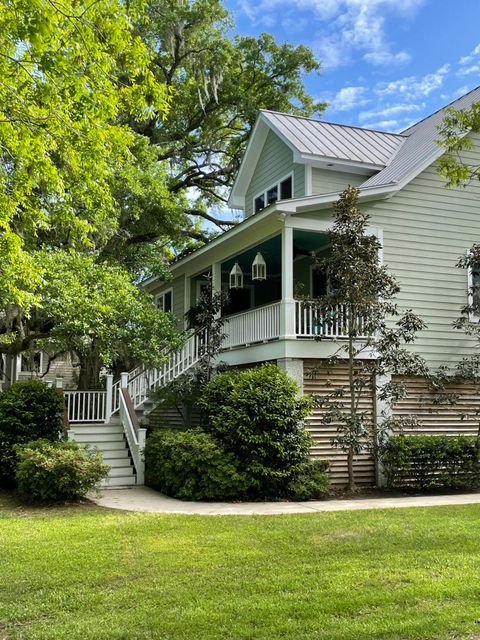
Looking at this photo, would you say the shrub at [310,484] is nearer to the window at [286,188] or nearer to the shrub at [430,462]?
the shrub at [430,462]

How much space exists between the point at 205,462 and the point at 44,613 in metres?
5.83

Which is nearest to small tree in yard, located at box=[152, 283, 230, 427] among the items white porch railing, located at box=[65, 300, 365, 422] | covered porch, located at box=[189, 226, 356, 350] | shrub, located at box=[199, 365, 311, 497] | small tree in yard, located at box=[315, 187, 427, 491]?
white porch railing, located at box=[65, 300, 365, 422]

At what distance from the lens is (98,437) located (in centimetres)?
1345

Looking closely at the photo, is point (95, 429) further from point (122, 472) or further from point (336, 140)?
point (336, 140)

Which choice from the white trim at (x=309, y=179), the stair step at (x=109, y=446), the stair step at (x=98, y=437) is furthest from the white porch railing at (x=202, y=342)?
the white trim at (x=309, y=179)

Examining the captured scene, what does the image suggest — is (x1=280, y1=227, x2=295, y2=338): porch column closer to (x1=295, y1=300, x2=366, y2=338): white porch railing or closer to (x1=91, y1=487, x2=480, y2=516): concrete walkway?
(x1=295, y1=300, x2=366, y2=338): white porch railing

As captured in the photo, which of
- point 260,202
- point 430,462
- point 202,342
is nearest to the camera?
point 430,462

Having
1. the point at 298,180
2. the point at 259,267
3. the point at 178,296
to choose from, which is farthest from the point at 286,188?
the point at 178,296

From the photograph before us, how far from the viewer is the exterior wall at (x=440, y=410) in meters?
12.5

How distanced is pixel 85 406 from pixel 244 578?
11657 millimetres

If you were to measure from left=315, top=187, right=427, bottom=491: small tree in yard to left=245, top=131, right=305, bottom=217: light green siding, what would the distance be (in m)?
3.93

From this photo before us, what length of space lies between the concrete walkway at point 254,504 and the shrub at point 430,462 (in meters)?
0.54

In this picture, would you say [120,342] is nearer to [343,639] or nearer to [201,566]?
[201,566]

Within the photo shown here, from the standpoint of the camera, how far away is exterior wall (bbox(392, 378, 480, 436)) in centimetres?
1253
